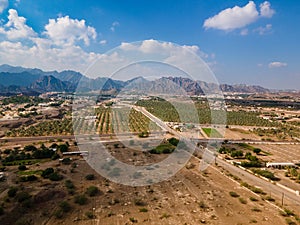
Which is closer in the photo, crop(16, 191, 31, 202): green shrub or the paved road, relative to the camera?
crop(16, 191, 31, 202): green shrub

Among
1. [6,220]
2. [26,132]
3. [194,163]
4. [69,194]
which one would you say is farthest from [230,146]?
[26,132]

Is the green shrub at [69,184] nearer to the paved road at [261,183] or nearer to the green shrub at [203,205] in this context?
the green shrub at [203,205]

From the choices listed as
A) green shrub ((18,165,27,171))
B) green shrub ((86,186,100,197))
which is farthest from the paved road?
green shrub ((18,165,27,171))

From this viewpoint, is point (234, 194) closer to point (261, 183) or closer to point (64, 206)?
point (261, 183)

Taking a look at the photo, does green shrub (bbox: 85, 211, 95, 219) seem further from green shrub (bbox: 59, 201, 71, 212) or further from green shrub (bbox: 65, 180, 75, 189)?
green shrub (bbox: 65, 180, 75, 189)

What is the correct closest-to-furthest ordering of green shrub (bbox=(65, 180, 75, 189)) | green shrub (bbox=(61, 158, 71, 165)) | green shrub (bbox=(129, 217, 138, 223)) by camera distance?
green shrub (bbox=(129, 217, 138, 223)), green shrub (bbox=(65, 180, 75, 189)), green shrub (bbox=(61, 158, 71, 165))

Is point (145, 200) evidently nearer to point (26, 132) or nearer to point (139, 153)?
point (139, 153)

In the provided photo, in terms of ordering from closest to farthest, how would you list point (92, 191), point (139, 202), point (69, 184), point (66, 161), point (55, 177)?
point (139, 202), point (92, 191), point (69, 184), point (55, 177), point (66, 161)

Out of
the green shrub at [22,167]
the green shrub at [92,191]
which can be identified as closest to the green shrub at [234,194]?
the green shrub at [92,191]

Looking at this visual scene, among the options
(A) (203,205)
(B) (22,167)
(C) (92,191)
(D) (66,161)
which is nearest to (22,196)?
(C) (92,191)

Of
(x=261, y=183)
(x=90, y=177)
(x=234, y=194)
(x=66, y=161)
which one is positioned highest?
(x=234, y=194)

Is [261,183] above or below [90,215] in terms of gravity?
below
